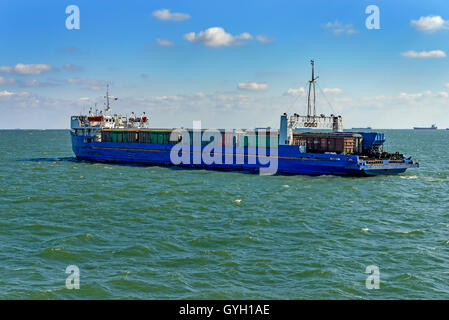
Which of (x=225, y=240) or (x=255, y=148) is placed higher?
(x=255, y=148)

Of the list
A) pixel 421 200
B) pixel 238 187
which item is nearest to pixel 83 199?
pixel 238 187

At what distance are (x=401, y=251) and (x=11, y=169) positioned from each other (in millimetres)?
59263

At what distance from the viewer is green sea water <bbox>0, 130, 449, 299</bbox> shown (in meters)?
17.9

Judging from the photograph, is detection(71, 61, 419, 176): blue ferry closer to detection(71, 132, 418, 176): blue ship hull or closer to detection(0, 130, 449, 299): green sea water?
detection(71, 132, 418, 176): blue ship hull

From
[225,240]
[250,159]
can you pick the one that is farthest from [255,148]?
[225,240]

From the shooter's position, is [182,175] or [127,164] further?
[127,164]

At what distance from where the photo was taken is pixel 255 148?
57.0m

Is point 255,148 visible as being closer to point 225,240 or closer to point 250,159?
point 250,159

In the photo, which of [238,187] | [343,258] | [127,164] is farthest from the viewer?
[127,164]

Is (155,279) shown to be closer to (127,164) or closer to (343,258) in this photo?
(343,258)

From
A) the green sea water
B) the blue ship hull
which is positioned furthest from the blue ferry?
the green sea water

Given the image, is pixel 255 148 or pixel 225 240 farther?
pixel 255 148

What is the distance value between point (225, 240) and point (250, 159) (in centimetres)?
3339
